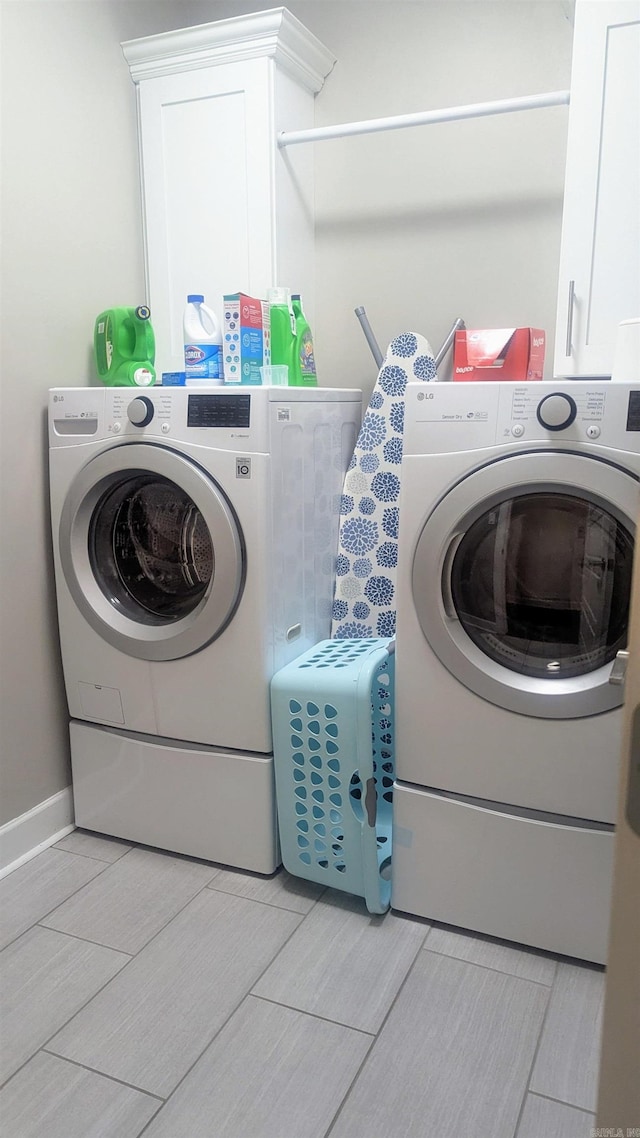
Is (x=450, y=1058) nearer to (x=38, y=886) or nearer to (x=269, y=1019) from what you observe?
(x=269, y=1019)

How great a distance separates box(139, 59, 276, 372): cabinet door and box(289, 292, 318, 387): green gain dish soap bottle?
7.6 inches

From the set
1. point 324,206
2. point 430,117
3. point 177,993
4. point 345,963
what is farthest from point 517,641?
point 324,206

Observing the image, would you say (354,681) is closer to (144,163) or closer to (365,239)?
(365,239)

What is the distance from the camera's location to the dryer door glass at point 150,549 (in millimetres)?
1915

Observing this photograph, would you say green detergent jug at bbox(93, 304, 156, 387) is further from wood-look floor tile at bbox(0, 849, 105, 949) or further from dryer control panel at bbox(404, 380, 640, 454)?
wood-look floor tile at bbox(0, 849, 105, 949)

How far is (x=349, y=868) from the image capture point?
5.86ft

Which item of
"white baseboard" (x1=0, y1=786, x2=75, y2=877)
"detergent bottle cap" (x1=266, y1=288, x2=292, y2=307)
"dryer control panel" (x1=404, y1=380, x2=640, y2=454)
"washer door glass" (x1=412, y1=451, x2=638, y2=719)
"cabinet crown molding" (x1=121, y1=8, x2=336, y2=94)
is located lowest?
"white baseboard" (x1=0, y1=786, x2=75, y2=877)

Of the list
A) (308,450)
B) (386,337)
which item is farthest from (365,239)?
(308,450)

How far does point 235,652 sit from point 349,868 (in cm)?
54

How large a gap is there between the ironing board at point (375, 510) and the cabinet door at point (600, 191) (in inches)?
18.5

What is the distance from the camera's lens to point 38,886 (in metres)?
1.90

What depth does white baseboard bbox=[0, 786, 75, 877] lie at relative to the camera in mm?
1952

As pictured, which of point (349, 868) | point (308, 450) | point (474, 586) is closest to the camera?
point (474, 586)

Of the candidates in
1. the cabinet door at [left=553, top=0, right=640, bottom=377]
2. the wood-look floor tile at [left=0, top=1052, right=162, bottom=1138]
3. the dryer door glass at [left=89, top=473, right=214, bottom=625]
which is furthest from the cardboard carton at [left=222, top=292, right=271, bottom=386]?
the wood-look floor tile at [left=0, top=1052, right=162, bottom=1138]
